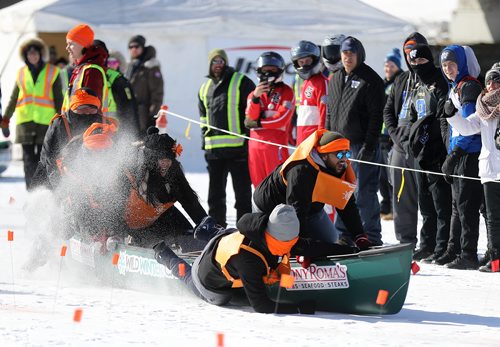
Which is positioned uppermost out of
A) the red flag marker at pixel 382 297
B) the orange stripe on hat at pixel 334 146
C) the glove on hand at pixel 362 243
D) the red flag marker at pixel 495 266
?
the orange stripe on hat at pixel 334 146

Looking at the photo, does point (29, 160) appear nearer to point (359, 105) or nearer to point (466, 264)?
point (359, 105)

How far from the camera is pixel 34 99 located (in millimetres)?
12312

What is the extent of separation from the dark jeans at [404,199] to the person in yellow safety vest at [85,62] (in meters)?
2.55

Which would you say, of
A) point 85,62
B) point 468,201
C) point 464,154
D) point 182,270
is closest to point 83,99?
point 85,62

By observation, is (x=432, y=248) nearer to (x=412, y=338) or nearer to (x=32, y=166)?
(x=412, y=338)

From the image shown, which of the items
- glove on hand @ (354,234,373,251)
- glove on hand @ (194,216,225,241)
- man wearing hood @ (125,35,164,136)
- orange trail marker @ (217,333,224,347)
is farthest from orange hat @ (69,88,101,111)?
man wearing hood @ (125,35,164,136)

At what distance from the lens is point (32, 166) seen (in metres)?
12.1

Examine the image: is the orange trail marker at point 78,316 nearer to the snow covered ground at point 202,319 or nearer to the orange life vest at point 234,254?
the snow covered ground at point 202,319

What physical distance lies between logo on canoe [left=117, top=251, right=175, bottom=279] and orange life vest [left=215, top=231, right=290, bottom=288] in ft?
2.23

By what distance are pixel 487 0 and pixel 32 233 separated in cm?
1066

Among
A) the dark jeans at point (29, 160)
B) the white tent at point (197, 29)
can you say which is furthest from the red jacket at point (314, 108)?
the white tent at point (197, 29)

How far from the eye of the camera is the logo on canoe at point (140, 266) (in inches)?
285

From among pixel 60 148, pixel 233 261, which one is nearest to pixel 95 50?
pixel 60 148

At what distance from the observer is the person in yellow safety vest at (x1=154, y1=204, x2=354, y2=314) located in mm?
6293
